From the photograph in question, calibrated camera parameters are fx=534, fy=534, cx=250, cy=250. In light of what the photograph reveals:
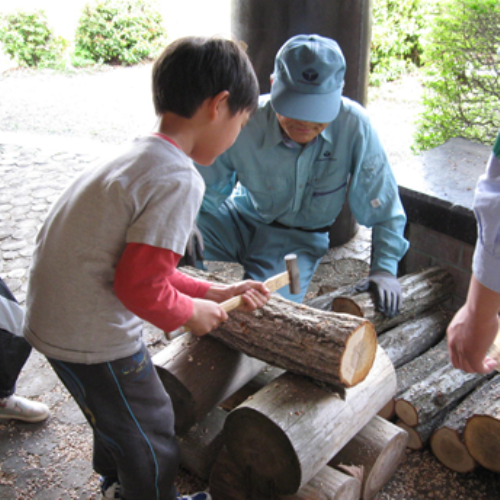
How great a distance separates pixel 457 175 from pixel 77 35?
10950mm

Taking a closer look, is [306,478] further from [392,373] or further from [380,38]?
[380,38]

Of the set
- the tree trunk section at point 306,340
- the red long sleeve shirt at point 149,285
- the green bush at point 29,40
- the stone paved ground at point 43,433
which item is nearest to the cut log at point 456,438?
the tree trunk section at point 306,340

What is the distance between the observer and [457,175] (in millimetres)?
3555

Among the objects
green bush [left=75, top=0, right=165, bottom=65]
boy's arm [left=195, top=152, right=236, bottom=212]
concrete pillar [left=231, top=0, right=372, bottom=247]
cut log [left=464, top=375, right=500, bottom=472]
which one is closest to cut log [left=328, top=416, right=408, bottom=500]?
cut log [left=464, top=375, right=500, bottom=472]

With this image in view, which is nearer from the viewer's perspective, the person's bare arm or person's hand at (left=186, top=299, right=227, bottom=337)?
the person's bare arm

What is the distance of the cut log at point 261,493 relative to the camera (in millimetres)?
2009

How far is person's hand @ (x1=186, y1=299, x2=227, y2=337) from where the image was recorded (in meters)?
1.63

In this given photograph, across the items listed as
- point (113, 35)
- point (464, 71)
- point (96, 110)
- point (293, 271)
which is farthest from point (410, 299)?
point (113, 35)

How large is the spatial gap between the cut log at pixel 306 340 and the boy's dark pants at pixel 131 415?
524 millimetres

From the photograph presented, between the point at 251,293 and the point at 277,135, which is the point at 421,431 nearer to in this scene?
the point at 251,293

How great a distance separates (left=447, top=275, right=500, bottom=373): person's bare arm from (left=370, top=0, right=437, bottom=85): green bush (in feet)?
25.5

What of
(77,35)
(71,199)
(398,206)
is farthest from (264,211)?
A: (77,35)

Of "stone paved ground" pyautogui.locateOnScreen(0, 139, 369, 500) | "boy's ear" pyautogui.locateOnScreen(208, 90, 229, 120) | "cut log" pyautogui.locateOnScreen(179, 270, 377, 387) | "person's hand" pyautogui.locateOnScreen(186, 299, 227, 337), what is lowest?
"stone paved ground" pyautogui.locateOnScreen(0, 139, 369, 500)

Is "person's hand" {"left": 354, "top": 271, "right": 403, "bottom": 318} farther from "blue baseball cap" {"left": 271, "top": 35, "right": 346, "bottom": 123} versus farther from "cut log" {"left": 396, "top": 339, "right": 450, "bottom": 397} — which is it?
"blue baseball cap" {"left": 271, "top": 35, "right": 346, "bottom": 123}
